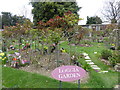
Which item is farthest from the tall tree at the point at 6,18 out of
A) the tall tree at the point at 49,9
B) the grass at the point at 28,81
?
the grass at the point at 28,81

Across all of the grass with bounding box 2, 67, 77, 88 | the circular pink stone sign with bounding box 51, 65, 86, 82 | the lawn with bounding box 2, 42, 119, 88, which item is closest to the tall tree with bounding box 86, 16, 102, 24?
the lawn with bounding box 2, 42, 119, 88

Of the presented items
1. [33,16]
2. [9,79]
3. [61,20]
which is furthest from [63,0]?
[9,79]

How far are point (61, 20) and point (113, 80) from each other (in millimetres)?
3474

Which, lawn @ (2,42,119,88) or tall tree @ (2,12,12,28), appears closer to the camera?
lawn @ (2,42,119,88)

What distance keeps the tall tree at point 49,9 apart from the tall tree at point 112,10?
11.1 meters

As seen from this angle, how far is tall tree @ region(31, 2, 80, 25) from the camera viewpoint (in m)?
11.1

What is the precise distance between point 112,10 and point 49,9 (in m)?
15.1

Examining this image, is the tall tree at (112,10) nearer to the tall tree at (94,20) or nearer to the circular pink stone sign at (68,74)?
the tall tree at (94,20)

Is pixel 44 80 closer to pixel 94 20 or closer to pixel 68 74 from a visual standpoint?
pixel 68 74

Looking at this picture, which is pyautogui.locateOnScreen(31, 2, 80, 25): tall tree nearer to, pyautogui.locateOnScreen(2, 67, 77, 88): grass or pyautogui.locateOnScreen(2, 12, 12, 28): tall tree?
pyautogui.locateOnScreen(2, 67, 77, 88): grass

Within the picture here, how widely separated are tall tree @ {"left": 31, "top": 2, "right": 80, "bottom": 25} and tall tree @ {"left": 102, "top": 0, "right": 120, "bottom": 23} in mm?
11148

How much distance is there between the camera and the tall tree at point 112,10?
19.7m

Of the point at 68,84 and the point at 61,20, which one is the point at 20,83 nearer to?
the point at 68,84

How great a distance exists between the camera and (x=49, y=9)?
447 inches
